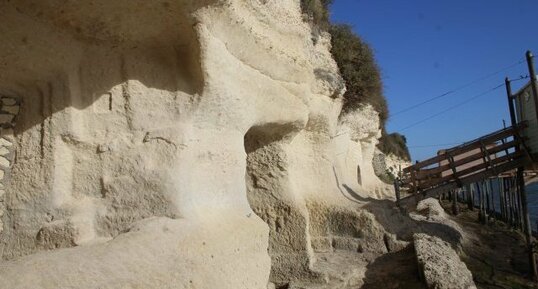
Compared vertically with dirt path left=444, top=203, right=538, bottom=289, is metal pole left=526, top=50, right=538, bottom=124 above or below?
above

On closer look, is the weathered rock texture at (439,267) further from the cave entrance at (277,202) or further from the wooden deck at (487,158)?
the wooden deck at (487,158)

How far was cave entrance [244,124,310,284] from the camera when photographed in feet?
19.4

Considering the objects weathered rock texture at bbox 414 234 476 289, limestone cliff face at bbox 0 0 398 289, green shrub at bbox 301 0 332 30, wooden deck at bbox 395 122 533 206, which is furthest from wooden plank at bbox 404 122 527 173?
limestone cliff face at bbox 0 0 398 289

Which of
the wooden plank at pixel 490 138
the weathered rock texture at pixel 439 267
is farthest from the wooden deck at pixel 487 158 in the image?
the weathered rock texture at pixel 439 267

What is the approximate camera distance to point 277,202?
6000 millimetres

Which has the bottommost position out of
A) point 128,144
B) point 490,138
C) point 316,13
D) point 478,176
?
point 128,144

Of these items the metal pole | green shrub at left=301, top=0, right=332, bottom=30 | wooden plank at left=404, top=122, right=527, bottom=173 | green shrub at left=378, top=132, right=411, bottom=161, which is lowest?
wooden plank at left=404, top=122, right=527, bottom=173

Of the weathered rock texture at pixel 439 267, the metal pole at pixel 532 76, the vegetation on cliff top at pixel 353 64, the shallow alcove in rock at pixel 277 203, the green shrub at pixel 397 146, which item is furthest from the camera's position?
the green shrub at pixel 397 146

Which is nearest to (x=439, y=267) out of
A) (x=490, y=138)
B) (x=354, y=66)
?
(x=490, y=138)

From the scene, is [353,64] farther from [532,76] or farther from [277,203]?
[277,203]

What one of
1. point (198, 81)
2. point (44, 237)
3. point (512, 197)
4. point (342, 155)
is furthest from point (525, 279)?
point (44, 237)

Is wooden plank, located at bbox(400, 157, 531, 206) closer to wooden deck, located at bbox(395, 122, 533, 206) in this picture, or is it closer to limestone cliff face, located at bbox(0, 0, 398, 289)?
wooden deck, located at bbox(395, 122, 533, 206)

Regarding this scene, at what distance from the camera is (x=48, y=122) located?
3725 millimetres

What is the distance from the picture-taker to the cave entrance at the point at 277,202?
19.4 ft
